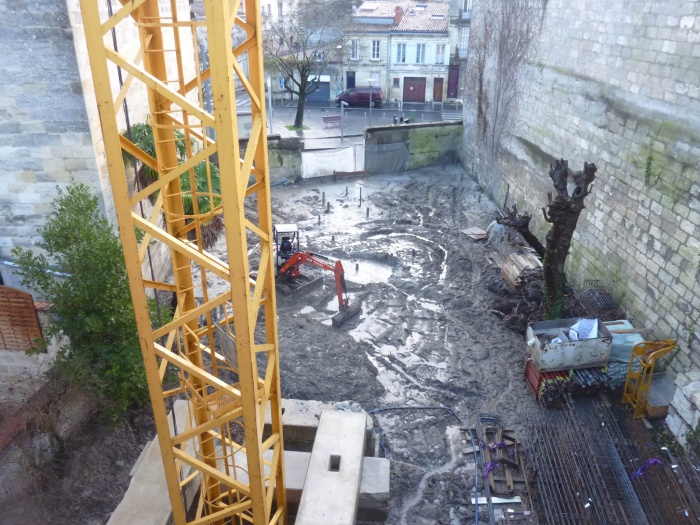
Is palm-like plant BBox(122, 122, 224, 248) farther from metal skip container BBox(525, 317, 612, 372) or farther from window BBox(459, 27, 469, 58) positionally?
window BBox(459, 27, 469, 58)

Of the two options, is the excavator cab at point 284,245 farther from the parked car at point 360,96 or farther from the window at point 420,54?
the window at point 420,54

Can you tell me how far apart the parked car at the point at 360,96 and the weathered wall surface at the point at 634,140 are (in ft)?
64.8

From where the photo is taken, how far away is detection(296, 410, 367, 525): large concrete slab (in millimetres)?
6656

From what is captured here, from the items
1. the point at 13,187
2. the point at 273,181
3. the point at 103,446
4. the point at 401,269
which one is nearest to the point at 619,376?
the point at 401,269

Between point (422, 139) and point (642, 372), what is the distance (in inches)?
582

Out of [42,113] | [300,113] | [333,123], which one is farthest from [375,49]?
[42,113]

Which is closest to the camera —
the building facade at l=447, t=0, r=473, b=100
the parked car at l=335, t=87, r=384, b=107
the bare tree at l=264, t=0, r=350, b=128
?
the bare tree at l=264, t=0, r=350, b=128

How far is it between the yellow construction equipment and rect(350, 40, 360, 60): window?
29.5m

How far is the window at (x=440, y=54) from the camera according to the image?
115 feet

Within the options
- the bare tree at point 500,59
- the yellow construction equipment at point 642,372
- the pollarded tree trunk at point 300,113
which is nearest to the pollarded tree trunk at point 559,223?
the yellow construction equipment at point 642,372

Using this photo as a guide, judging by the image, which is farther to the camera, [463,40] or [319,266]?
[463,40]

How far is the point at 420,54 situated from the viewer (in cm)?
3512

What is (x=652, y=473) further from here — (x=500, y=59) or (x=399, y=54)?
(x=399, y=54)

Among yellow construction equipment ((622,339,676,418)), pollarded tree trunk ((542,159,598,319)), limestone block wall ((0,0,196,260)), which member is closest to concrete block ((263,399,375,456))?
yellow construction equipment ((622,339,676,418))
